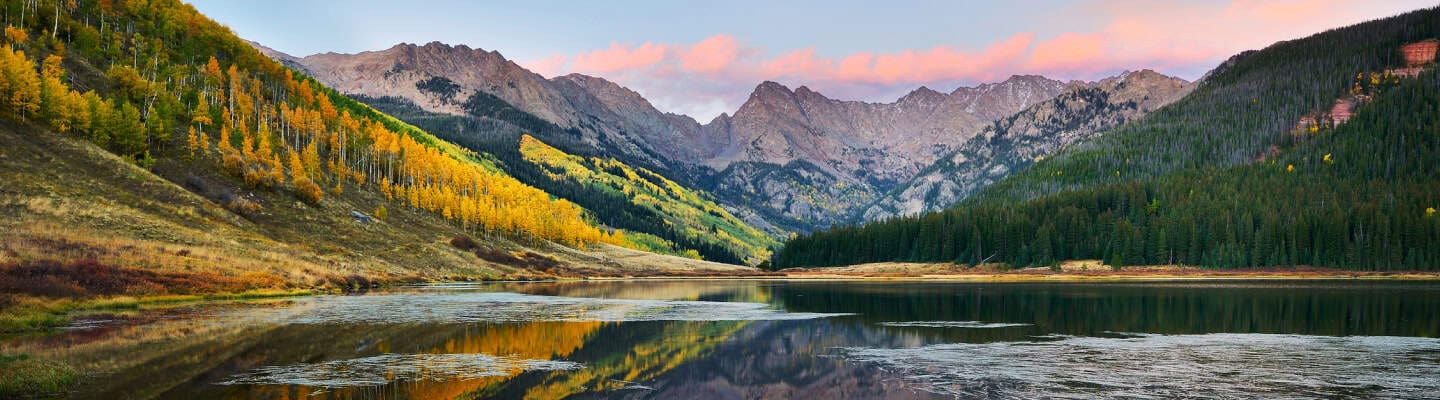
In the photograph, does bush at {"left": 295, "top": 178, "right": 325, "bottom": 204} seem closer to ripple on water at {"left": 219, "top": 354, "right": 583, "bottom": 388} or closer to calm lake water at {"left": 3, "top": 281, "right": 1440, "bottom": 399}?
calm lake water at {"left": 3, "top": 281, "right": 1440, "bottom": 399}

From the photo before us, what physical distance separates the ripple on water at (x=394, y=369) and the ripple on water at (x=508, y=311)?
17.9m

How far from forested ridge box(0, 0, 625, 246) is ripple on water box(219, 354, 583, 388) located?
93.5 m

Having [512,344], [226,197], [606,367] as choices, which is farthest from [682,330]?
[226,197]

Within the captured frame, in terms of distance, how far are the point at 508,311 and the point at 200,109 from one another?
4343 inches

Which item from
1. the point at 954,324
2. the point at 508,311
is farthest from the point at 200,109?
the point at 954,324

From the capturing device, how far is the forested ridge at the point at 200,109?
358 ft

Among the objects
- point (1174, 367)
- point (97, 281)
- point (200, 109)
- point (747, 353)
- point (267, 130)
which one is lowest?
point (97, 281)

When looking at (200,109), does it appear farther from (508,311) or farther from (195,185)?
(508,311)

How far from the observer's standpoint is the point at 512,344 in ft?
122

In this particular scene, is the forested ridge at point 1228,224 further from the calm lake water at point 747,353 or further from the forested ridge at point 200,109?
the forested ridge at point 200,109

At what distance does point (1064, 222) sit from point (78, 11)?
20489 cm

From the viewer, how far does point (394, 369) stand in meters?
28.2

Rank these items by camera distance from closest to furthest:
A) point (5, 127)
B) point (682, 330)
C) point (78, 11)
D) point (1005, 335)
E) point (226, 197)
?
1. point (1005, 335)
2. point (682, 330)
3. point (5, 127)
4. point (226, 197)
5. point (78, 11)

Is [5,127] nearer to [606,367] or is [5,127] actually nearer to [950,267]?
[606,367]
